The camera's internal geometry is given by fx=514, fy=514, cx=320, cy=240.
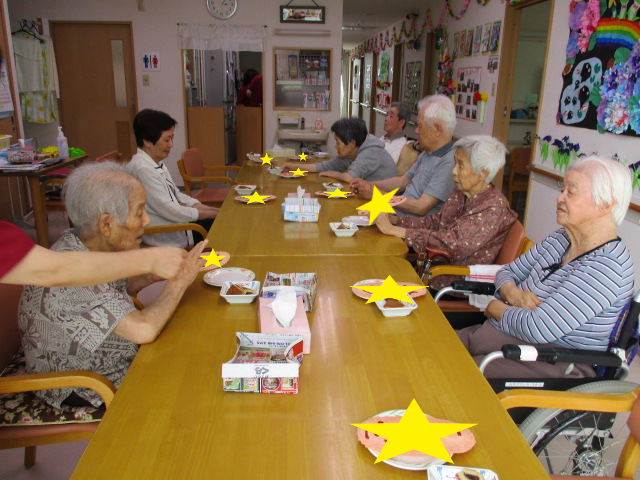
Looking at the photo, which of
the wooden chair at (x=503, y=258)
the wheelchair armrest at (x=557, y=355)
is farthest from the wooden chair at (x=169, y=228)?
the wheelchair armrest at (x=557, y=355)

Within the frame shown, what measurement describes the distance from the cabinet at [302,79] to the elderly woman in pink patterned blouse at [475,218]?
4.87m

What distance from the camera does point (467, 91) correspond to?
19.0ft

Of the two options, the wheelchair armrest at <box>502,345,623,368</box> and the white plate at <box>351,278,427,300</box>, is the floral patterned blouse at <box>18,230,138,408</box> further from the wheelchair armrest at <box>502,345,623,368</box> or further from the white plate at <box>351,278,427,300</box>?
the wheelchair armrest at <box>502,345,623,368</box>

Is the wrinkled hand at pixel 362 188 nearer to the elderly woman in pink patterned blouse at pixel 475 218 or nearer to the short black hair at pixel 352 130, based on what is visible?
the short black hair at pixel 352 130

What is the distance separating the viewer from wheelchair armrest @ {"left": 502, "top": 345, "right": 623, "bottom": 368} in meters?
1.50

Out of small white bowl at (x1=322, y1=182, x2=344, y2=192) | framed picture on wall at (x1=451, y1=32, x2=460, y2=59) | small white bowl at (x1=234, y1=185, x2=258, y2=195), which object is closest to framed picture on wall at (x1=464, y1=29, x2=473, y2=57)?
framed picture on wall at (x1=451, y1=32, x2=460, y2=59)

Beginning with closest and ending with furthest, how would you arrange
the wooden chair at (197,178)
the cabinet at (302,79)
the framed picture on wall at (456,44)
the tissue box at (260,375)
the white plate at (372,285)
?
the tissue box at (260,375)
the white plate at (372,285)
the wooden chair at (197,178)
the framed picture on wall at (456,44)
the cabinet at (302,79)

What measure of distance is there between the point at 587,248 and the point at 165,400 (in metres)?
1.42

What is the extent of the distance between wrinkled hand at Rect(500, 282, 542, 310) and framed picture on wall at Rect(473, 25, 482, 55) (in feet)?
13.7

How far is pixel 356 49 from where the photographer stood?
15836mm

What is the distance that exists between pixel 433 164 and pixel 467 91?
3040 millimetres

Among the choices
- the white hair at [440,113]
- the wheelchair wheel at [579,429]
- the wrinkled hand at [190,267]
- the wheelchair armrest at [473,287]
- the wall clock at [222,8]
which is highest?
the wall clock at [222,8]

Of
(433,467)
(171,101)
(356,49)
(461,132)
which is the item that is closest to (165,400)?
(433,467)

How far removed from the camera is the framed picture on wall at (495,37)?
4.92 metres
